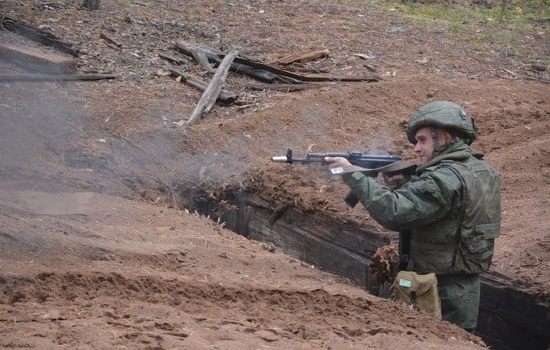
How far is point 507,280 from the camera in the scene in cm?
692

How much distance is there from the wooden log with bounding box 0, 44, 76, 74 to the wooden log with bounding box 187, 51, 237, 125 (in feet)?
6.06

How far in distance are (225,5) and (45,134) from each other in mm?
6596

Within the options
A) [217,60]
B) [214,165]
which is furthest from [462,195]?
[217,60]

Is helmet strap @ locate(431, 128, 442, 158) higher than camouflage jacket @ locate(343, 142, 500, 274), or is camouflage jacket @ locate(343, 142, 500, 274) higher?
helmet strap @ locate(431, 128, 442, 158)

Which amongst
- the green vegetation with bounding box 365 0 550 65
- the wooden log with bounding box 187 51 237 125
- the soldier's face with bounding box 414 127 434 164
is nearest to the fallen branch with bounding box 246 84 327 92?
the wooden log with bounding box 187 51 237 125

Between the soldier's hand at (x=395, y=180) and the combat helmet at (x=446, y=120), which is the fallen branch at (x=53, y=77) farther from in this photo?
the combat helmet at (x=446, y=120)

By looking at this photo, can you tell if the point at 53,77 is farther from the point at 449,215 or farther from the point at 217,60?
the point at 449,215

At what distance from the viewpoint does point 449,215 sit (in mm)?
5691

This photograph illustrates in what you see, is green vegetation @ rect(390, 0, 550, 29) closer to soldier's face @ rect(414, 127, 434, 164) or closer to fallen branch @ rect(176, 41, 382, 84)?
fallen branch @ rect(176, 41, 382, 84)

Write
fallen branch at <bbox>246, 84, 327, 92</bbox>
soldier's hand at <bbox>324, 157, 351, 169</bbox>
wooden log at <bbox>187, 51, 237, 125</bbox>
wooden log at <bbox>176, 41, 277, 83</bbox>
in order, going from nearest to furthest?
1. soldier's hand at <bbox>324, 157, 351, 169</bbox>
2. wooden log at <bbox>187, 51, 237, 125</bbox>
3. fallen branch at <bbox>246, 84, 327, 92</bbox>
4. wooden log at <bbox>176, 41, 277, 83</bbox>

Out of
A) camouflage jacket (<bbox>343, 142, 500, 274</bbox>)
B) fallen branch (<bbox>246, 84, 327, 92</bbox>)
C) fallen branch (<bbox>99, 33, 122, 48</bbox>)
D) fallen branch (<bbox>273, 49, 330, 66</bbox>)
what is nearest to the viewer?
camouflage jacket (<bbox>343, 142, 500, 274</bbox>)

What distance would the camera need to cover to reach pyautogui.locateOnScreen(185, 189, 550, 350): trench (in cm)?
679

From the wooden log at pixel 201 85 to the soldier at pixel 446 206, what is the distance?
5.32 metres

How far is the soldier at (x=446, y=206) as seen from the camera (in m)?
5.54
